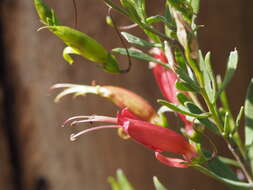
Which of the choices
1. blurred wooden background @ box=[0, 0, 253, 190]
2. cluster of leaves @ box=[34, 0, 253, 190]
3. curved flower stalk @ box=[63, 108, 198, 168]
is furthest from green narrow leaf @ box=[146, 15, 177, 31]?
blurred wooden background @ box=[0, 0, 253, 190]

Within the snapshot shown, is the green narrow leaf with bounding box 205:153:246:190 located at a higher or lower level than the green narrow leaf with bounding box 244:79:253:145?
lower

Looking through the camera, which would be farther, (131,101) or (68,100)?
(68,100)

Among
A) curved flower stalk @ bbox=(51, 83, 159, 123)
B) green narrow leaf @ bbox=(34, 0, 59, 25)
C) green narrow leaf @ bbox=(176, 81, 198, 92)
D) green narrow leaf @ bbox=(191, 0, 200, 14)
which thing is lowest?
curved flower stalk @ bbox=(51, 83, 159, 123)

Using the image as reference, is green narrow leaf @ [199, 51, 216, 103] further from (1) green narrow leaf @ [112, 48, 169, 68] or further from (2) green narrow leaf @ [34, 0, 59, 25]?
(2) green narrow leaf @ [34, 0, 59, 25]

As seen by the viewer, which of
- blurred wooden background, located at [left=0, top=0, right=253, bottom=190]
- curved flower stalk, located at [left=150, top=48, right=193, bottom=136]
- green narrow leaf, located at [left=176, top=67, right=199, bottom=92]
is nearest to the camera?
green narrow leaf, located at [left=176, top=67, right=199, bottom=92]

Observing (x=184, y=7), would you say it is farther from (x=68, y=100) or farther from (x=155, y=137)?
(x=68, y=100)

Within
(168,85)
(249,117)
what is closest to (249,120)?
(249,117)

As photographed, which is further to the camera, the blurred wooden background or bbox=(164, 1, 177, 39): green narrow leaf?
the blurred wooden background

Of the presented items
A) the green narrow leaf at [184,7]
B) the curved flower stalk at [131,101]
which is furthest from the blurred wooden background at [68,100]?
the green narrow leaf at [184,7]

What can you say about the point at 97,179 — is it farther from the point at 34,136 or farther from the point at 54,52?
the point at 54,52
